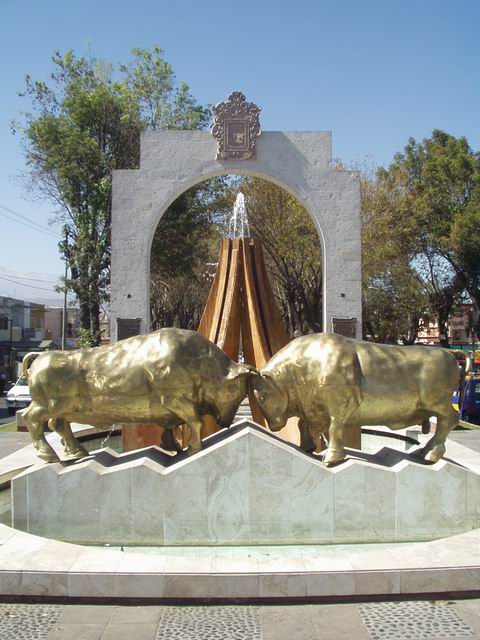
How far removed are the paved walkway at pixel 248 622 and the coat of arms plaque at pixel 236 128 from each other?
10.2 m

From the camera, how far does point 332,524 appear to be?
6312mm

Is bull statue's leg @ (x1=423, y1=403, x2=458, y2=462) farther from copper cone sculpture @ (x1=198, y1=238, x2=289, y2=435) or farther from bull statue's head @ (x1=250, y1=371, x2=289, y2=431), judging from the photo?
copper cone sculpture @ (x1=198, y1=238, x2=289, y2=435)

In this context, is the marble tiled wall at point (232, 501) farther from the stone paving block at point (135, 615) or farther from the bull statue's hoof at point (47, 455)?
the stone paving block at point (135, 615)

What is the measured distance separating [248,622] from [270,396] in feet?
8.24

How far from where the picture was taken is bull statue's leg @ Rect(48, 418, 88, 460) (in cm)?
720

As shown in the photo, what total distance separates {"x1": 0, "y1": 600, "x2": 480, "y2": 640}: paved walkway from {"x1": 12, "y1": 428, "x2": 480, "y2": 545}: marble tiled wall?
4.03 feet

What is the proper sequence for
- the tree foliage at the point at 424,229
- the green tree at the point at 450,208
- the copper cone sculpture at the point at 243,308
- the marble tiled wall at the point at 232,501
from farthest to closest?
the green tree at the point at 450,208 < the tree foliage at the point at 424,229 < the copper cone sculpture at the point at 243,308 < the marble tiled wall at the point at 232,501

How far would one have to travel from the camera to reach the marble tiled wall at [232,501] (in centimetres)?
627

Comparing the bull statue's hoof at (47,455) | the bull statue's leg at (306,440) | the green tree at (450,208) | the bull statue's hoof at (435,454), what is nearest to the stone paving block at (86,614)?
the bull statue's hoof at (47,455)

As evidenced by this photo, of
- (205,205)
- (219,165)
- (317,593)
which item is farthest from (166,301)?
(317,593)

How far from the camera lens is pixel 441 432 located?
272 inches

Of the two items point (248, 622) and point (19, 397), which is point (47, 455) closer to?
point (248, 622)

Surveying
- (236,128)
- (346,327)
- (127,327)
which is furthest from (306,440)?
(236,128)

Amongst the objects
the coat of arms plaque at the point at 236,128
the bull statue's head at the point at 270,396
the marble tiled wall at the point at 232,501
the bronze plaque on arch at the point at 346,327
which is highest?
the coat of arms plaque at the point at 236,128
